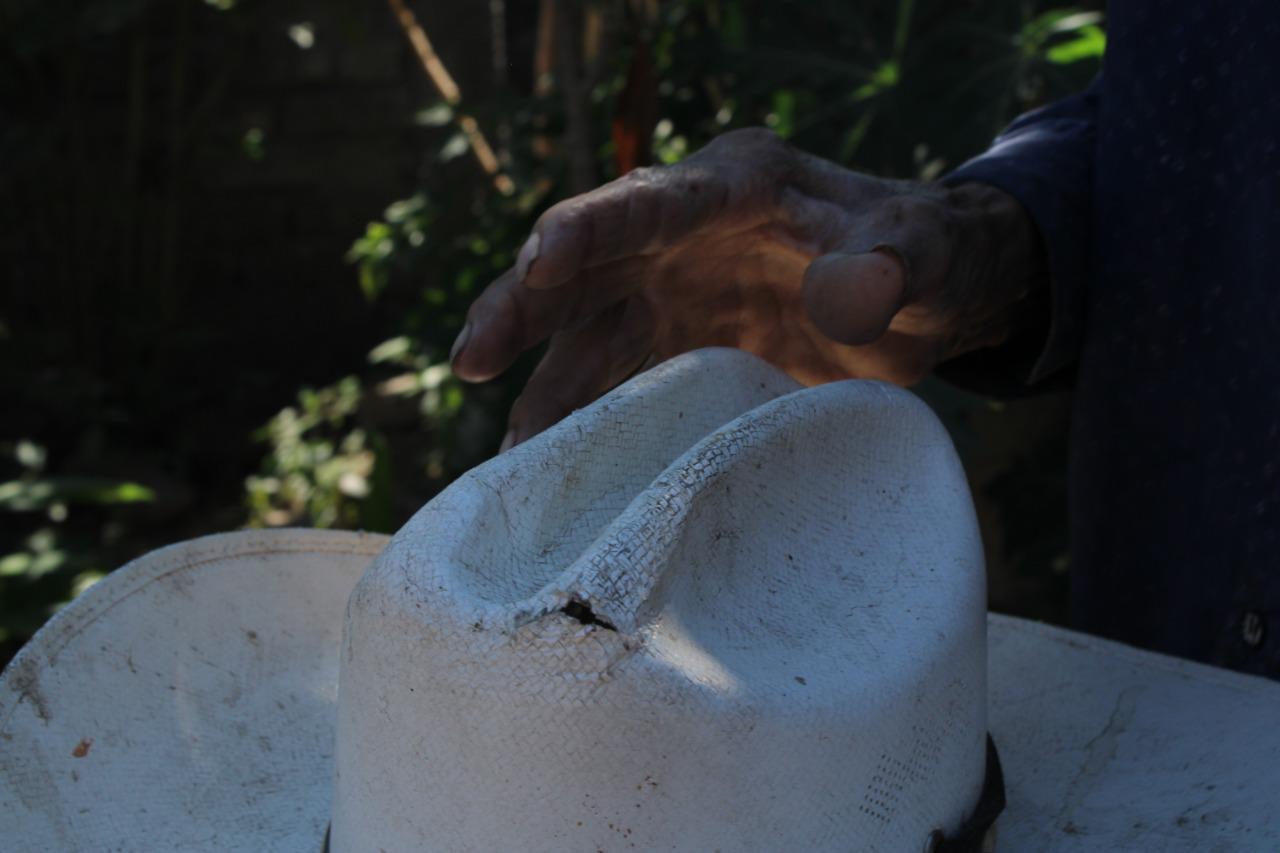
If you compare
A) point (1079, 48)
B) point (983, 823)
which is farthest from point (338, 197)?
point (983, 823)

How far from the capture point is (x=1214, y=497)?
129cm

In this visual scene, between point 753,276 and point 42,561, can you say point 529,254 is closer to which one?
point 753,276

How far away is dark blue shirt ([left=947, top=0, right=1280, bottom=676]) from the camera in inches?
48.8

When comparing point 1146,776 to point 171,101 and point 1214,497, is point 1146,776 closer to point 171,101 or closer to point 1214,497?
point 1214,497

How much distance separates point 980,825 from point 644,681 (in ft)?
1.10

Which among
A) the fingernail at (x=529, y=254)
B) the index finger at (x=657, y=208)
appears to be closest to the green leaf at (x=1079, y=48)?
the index finger at (x=657, y=208)

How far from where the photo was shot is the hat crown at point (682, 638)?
84cm

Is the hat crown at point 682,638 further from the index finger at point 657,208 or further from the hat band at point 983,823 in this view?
the index finger at point 657,208

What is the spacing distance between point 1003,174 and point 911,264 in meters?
0.30

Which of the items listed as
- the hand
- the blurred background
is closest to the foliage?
the blurred background

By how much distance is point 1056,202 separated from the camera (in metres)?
1.41

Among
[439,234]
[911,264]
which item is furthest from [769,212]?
[439,234]

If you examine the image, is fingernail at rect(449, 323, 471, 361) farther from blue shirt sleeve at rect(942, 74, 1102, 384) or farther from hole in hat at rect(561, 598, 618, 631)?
blue shirt sleeve at rect(942, 74, 1102, 384)

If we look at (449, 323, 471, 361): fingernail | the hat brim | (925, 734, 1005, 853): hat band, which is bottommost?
(925, 734, 1005, 853): hat band
